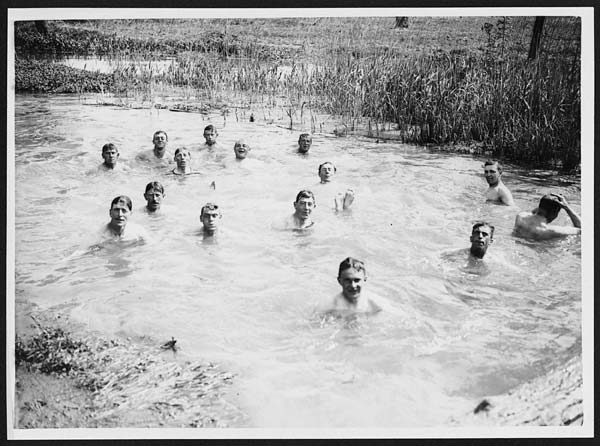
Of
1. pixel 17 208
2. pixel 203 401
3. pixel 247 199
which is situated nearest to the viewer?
pixel 203 401

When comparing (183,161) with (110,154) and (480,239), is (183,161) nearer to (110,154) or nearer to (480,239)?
(110,154)

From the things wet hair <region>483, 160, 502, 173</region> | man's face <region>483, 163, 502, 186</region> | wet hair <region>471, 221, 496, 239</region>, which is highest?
wet hair <region>483, 160, 502, 173</region>

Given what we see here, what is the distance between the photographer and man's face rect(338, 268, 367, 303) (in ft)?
13.5

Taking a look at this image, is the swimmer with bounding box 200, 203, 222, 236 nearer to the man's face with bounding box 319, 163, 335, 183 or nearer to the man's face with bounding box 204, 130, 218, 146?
the man's face with bounding box 204, 130, 218, 146

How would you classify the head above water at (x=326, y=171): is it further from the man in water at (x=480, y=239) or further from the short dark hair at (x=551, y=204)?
the short dark hair at (x=551, y=204)

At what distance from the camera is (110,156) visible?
4.73 meters

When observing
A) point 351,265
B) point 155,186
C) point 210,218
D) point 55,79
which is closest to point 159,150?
point 155,186

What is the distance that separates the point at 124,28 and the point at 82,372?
2.39m

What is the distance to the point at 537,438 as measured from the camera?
4.06m

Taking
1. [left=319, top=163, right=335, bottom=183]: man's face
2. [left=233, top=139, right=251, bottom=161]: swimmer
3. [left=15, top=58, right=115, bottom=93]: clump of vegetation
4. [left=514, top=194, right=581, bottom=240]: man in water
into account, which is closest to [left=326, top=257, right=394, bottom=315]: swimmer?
[left=319, top=163, right=335, bottom=183]: man's face

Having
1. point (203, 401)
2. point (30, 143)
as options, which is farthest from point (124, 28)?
point (203, 401)

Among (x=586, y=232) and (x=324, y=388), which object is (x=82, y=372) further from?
(x=586, y=232)

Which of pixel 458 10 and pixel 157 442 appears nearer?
pixel 157 442

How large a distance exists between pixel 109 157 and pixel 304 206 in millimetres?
1473
